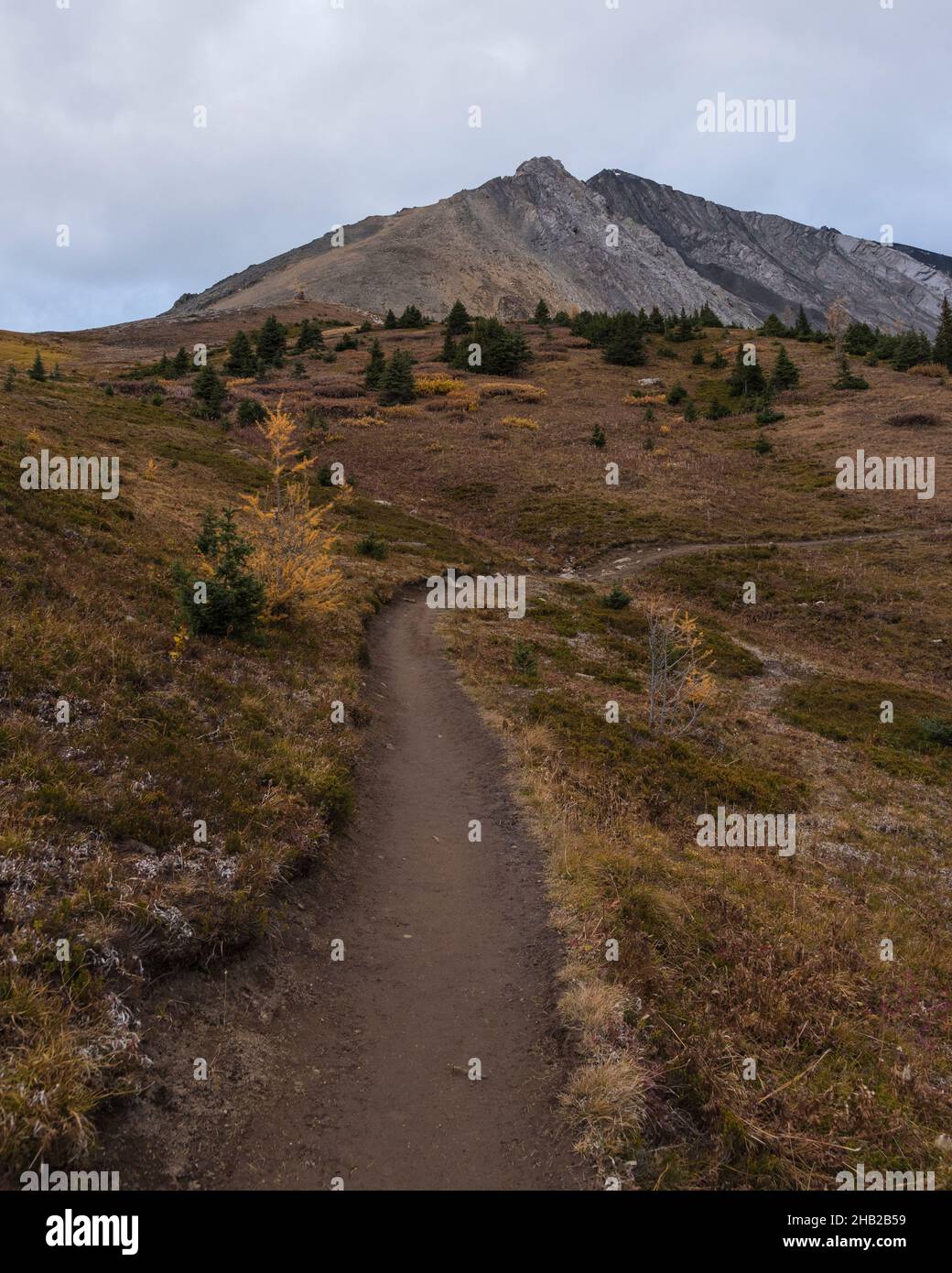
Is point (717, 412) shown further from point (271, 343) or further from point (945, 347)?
point (271, 343)

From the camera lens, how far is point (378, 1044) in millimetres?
6504

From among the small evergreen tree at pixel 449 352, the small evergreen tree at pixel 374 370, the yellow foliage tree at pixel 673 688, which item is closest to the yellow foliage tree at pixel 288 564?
the yellow foliage tree at pixel 673 688

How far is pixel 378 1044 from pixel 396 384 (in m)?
69.5

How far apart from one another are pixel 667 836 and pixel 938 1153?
6305 millimetres

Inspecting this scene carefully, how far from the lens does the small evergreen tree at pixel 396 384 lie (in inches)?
2680

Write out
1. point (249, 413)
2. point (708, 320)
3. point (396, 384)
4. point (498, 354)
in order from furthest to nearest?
1. point (708, 320)
2. point (498, 354)
3. point (396, 384)
4. point (249, 413)

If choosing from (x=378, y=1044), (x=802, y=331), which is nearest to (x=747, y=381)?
(x=802, y=331)

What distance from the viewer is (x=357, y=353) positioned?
8825cm

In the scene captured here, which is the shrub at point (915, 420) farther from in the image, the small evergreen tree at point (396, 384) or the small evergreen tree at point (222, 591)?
the small evergreen tree at point (222, 591)

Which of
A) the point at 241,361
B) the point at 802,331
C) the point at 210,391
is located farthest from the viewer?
the point at 802,331

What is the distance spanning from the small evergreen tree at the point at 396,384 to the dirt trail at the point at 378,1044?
64322 mm
